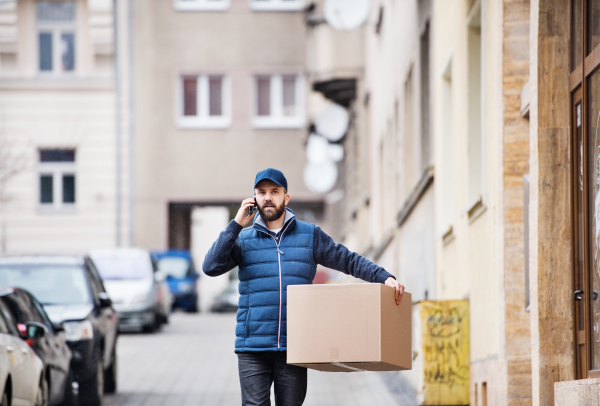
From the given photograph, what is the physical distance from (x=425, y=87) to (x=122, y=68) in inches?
→ 920

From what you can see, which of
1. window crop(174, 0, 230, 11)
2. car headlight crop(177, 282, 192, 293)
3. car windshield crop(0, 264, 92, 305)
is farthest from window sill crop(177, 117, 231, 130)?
car windshield crop(0, 264, 92, 305)

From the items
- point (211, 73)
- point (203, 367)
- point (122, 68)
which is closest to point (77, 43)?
point (122, 68)

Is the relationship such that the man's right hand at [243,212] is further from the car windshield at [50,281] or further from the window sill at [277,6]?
the window sill at [277,6]

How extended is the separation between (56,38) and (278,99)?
7.56 metres

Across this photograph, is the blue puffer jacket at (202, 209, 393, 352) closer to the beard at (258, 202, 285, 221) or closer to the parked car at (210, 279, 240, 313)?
the beard at (258, 202, 285, 221)

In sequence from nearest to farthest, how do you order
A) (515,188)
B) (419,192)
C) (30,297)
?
(515,188) → (30,297) → (419,192)

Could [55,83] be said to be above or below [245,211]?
above

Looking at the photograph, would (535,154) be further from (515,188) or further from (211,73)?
(211,73)

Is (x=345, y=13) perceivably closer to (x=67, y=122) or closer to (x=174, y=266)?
(x=174, y=266)

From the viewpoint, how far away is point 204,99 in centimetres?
3806

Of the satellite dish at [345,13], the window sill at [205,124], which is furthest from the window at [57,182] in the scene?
the satellite dish at [345,13]

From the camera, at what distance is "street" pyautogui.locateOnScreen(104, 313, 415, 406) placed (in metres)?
12.3

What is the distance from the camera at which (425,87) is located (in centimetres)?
1534

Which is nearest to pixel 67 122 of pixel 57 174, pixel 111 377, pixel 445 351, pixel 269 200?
pixel 57 174
